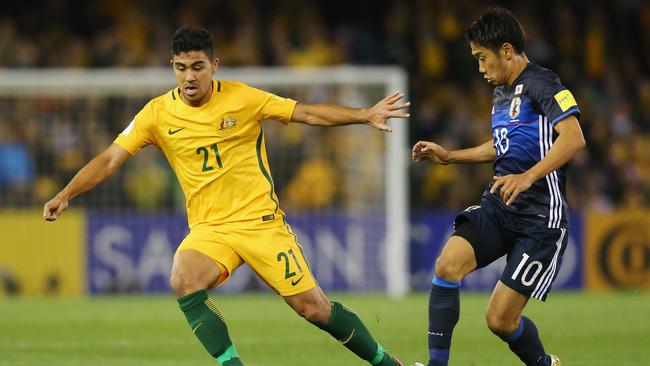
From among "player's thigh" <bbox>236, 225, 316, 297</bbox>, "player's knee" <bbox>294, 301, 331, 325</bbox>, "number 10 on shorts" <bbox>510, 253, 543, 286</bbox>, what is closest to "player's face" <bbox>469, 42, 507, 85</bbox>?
"number 10 on shorts" <bbox>510, 253, 543, 286</bbox>

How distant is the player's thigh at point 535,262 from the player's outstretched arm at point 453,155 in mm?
697

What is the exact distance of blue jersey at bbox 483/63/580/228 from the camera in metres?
7.20

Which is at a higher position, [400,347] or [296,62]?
[296,62]

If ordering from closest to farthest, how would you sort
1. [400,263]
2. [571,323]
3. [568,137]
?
[568,137]
[571,323]
[400,263]

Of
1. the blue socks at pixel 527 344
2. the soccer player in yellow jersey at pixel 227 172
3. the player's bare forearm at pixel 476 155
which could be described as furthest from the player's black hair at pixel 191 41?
the blue socks at pixel 527 344

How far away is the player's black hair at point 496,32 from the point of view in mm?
7242

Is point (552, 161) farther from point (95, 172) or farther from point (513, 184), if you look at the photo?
point (95, 172)

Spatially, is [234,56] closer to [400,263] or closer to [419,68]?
[419,68]

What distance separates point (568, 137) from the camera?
682 centimetres

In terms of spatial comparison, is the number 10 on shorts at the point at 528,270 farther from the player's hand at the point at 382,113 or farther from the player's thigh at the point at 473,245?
the player's hand at the point at 382,113

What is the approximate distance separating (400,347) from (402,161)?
6798 mm

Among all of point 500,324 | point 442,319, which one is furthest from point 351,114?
point 500,324

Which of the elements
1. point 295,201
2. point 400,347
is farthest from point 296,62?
point 400,347

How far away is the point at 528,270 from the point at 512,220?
0.33 metres
